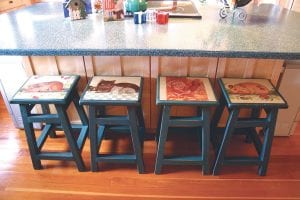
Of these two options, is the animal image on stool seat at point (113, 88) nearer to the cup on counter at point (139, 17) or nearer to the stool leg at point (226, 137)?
the cup on counter at point (139, 17)

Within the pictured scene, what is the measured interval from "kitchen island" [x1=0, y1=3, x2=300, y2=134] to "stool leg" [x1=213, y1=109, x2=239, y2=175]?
31cm

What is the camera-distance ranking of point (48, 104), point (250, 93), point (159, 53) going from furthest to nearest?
1. point (48, 104)
2. point (250, 93)
3. point (159, 53)

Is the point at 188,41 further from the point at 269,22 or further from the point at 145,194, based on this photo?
the point at 145,194

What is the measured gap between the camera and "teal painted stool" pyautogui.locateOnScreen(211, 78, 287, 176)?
122 centimetres

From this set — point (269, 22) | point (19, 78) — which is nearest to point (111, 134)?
point (19, 78)

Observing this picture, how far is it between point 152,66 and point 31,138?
88cm

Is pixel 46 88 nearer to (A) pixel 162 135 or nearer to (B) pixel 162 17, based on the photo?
(A) pixel 162 135

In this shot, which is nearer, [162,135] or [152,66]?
[162,135]

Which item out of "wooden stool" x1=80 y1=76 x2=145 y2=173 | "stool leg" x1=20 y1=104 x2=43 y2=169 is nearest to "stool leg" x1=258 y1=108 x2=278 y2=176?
"wooden stool" x1=80 y1=76 x2=145 y2=173

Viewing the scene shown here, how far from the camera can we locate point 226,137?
135 cm

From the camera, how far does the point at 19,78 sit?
1.58 meters

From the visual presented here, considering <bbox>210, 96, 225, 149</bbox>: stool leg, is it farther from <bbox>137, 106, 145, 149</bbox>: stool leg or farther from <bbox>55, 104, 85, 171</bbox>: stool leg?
<bbox>55, 104, 85, 171</bbox>: stool leg

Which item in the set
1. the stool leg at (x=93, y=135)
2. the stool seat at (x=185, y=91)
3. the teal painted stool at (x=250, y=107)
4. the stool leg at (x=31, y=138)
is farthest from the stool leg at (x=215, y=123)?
the stool leg at (x=31, y=138)

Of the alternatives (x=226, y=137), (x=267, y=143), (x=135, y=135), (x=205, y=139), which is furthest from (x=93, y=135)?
(x=267, y=143)
